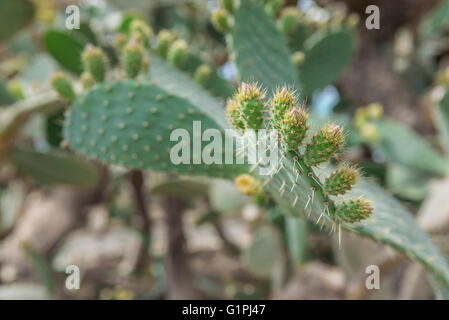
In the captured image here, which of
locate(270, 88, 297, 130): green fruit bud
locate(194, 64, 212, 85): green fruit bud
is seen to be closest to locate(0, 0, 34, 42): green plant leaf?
locate(194, 64, 212, 85): green fruit bud

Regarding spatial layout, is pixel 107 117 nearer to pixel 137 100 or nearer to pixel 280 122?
pixel 137 100

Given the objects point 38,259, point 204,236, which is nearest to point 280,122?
point 38,259

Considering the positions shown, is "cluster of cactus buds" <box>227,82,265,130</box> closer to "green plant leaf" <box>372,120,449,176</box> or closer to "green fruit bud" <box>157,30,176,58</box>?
"green fruit bud" <box>157,30,176,58</box>

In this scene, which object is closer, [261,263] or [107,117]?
[107,117]

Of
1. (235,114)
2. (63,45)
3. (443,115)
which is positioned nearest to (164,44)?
→ (63,45)

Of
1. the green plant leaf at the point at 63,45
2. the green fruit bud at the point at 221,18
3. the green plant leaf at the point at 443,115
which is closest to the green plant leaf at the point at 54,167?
the green plant leaf at the point at 63,45
